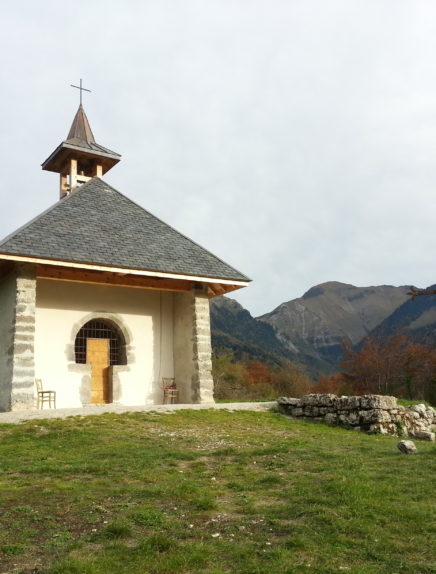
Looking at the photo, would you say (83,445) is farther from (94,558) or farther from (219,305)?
(219,305)

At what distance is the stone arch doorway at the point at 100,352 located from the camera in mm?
15172

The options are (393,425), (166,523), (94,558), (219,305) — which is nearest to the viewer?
(94,558)

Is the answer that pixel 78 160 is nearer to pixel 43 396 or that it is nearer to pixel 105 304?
pixel 105 304

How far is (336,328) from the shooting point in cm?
8412

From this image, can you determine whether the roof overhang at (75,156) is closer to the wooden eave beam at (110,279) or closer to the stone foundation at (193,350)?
the wooden eave beam at (110,279)

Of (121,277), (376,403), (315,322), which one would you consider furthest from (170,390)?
(315,322)

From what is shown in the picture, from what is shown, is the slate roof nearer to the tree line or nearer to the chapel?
the chapel

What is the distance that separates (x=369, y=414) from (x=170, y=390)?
19.1ft

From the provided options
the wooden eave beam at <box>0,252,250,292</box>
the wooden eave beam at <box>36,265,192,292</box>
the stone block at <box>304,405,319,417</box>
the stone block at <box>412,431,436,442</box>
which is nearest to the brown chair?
the wooden eave beam at <box>36,265,192,292</box>

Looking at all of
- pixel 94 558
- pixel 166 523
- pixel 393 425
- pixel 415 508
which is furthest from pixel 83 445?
pixel 393 425

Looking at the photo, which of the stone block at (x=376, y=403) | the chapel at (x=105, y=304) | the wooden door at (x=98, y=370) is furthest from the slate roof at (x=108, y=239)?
the stone block at (x=376, y=403)

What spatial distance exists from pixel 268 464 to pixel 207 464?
0.82 m

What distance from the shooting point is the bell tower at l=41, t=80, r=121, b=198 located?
60.0ft

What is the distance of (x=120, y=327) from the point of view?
50.5ft
